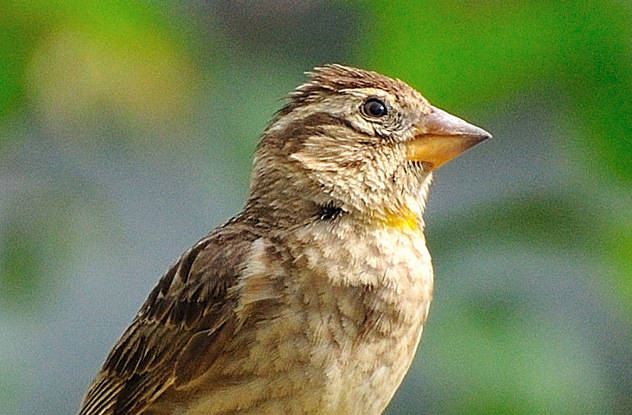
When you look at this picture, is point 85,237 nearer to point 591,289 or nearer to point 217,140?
point 217,140

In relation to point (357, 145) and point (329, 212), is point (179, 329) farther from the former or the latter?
point (357, 145)

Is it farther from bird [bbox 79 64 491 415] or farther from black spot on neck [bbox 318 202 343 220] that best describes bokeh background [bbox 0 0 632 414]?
black spot on neck [bbox 318 202 343 220]

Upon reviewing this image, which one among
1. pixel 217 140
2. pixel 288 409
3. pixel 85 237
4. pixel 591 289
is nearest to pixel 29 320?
pixel 85 237

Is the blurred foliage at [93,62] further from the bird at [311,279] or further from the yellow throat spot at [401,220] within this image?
the yellow throat spot at [401,220]

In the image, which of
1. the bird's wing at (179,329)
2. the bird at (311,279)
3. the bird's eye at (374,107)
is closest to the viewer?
the bird at (311,279)

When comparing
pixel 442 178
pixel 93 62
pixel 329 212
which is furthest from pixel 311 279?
pixel 442 178

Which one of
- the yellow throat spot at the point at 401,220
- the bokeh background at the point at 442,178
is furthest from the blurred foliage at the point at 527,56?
the yellow throat spot at the point at 401,220

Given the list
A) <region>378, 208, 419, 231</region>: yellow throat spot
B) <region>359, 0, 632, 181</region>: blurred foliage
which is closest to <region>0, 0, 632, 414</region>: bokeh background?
<region>359, 0, 632, 181</region>: blurred foliage
